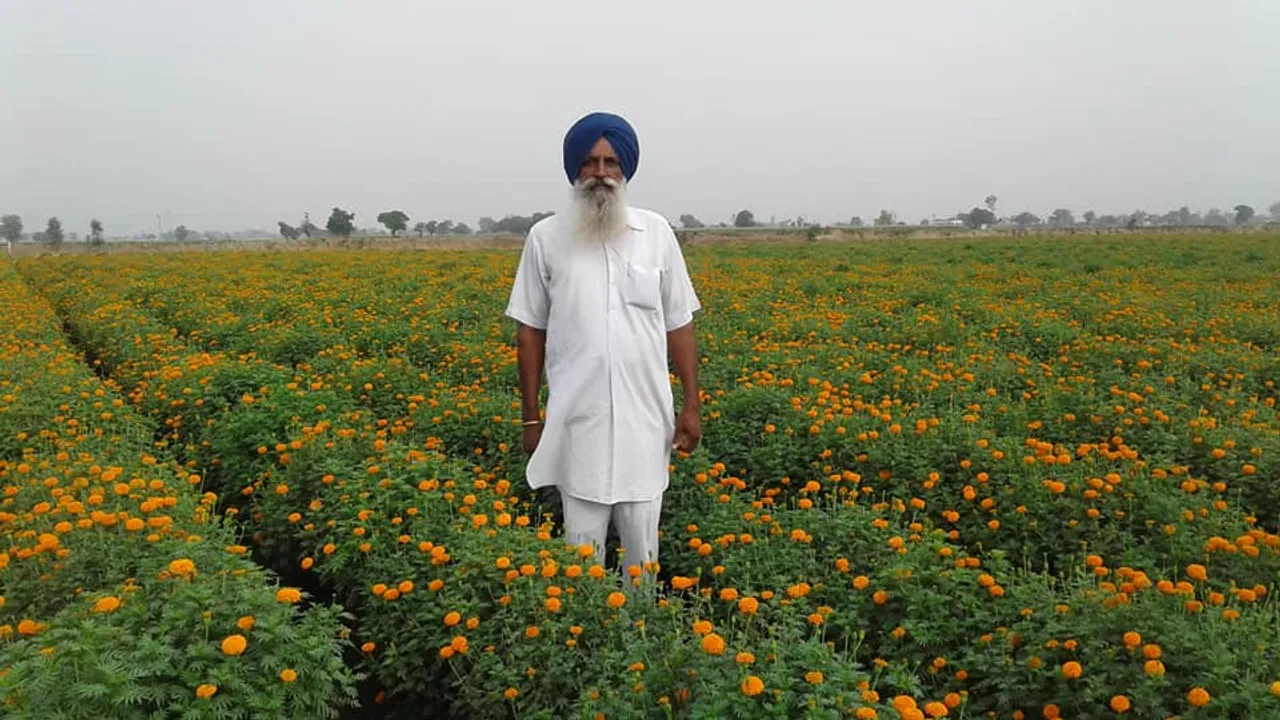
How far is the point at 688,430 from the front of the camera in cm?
272

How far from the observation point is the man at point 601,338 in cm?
247

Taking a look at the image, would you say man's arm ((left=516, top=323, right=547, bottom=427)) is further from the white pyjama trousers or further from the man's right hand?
the white pyjama trousers

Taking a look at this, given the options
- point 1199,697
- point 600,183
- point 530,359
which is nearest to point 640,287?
point 600,183

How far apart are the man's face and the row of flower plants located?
1522 mm

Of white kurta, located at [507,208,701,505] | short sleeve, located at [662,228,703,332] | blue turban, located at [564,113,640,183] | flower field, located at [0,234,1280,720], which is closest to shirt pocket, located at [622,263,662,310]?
white kurta, located at [507,208,701,505]

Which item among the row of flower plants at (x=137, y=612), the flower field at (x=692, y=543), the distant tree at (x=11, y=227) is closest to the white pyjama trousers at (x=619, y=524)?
the flower field at (x=692, y=543)

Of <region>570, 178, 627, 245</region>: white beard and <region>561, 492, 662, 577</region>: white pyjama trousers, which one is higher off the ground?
<region>570, 178, 627, 245</region>: white beard

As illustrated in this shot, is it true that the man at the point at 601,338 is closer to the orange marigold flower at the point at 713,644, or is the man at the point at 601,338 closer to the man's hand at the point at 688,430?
the man's hand at the point at 688,430

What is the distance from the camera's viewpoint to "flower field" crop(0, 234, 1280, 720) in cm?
181

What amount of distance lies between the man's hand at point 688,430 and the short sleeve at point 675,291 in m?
0.31

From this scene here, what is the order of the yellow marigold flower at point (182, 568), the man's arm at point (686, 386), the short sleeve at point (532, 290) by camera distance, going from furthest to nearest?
the man's arm at point (686, 386) → the short sleeve at point (532, 290) → the yellow marigold flower at point (182, 568)

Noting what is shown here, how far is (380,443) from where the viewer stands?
3.50m

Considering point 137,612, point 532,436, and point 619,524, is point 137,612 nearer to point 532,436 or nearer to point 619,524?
point 532,436

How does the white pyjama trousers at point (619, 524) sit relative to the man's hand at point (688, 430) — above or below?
below
